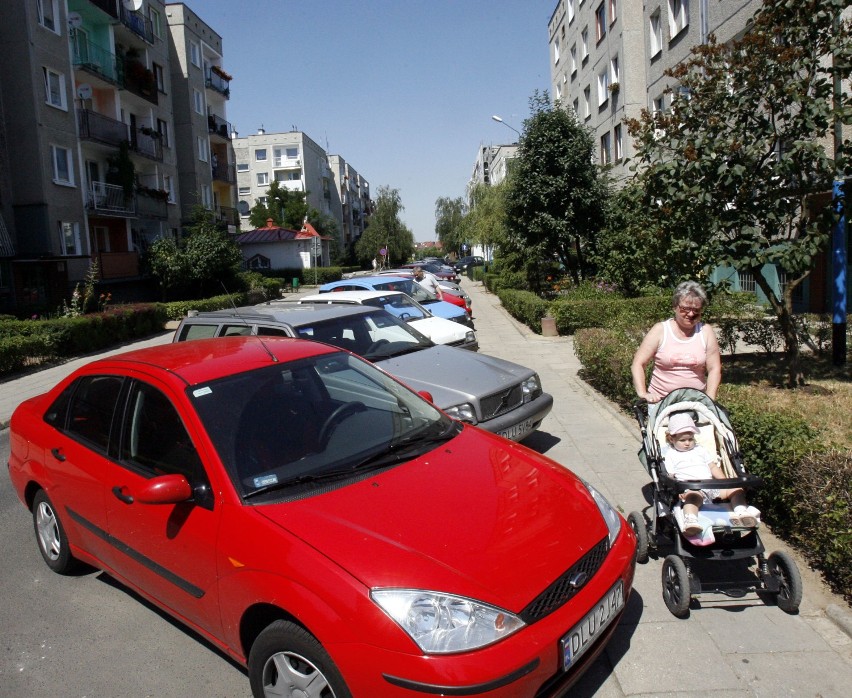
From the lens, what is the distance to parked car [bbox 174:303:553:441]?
6.54m

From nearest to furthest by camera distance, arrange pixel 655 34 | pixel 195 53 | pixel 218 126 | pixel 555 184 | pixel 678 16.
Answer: pixel 555 184 < pixel 678 16 < pixel 655 34 < pixel 195 53 < pixel 218 126

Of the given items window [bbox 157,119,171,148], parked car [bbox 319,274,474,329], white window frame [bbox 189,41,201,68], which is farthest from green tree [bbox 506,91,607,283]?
white window frame [bbox 189,41,201,68]

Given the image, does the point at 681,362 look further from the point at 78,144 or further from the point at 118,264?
the point at 78,144

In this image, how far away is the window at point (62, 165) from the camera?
25734 millimetres

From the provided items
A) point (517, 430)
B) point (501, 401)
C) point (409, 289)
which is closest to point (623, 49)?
point (409, 289)

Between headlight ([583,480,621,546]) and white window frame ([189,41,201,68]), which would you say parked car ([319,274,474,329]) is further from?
white window frame ([189,41,201,68])

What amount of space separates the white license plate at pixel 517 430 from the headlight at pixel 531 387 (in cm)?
32

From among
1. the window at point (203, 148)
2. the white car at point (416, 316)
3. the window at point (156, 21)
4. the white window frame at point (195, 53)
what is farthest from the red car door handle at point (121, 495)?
the white window frame at point (195, 53)

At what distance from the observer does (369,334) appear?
8078mm

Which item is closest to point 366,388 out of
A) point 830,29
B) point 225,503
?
point 225,503

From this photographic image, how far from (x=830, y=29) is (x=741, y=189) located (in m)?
2.04

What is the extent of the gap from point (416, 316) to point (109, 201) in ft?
74.6

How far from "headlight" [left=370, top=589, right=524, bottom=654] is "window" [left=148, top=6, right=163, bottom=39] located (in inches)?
1531

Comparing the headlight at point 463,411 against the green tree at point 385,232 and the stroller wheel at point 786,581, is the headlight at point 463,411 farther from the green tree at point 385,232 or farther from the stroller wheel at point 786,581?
the green tree at point 385,232
